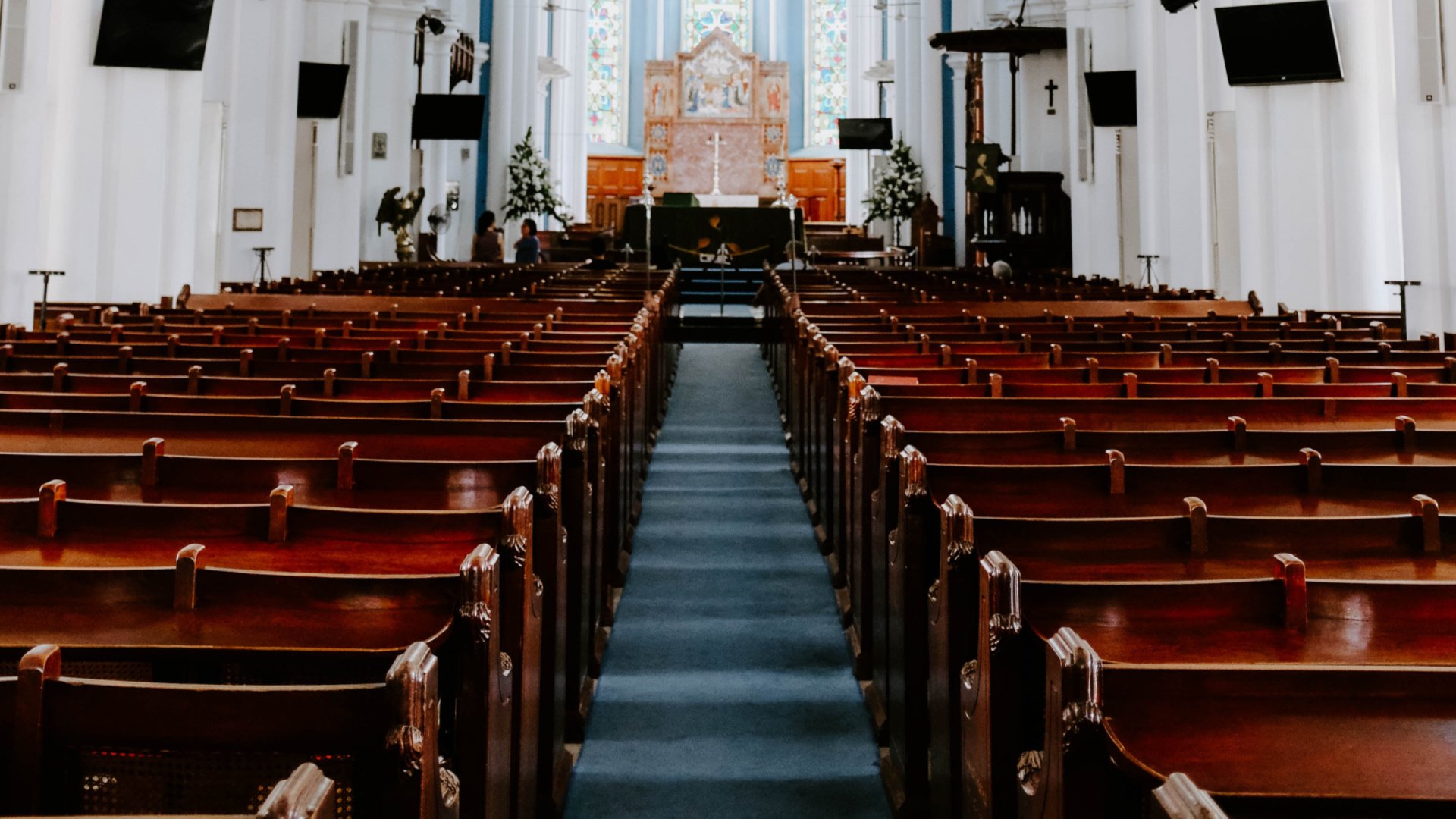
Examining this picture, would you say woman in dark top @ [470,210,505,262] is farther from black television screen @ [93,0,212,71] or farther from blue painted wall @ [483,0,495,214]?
black television screen @ [93,0,212,71]

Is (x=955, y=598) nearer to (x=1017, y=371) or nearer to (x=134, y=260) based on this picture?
(x=1017, y=371)

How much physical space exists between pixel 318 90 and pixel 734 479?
8.35 meters

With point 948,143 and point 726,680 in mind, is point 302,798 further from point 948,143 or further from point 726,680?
point 948,143

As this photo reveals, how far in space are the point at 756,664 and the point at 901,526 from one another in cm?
Result: 136

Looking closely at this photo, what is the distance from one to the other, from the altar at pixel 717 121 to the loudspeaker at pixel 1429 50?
22.9 meters

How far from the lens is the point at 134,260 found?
32.1 ft

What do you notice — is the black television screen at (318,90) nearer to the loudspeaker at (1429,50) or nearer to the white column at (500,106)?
the white column at (500,106)

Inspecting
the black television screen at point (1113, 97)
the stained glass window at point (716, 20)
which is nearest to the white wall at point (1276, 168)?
the black television screen at point (1113, 97)

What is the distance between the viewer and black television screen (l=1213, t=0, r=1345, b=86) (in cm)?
866

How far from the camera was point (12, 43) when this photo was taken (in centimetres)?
796

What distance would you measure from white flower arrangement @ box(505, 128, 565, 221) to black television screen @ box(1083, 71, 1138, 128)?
10366 mm

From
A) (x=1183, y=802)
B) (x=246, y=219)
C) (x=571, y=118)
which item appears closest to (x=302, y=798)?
(x=1183, y=802)

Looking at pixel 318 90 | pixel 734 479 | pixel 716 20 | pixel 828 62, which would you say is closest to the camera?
pixel 734 479

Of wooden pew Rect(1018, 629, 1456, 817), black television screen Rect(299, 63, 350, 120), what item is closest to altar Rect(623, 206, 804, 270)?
black television screen Rect(299, 63, 350, 120)
